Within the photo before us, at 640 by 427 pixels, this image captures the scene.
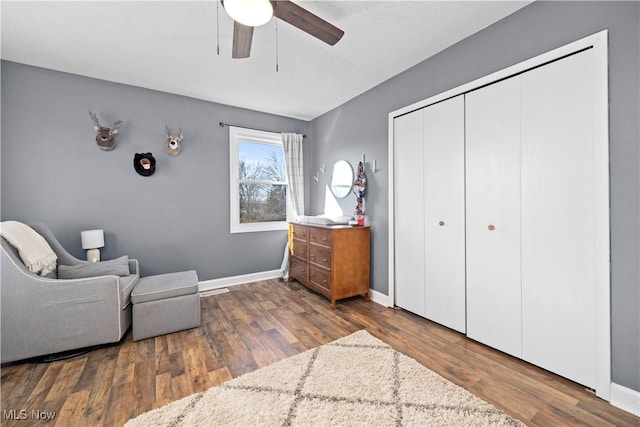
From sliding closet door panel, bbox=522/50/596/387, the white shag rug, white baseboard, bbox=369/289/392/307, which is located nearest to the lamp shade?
the white shag rug

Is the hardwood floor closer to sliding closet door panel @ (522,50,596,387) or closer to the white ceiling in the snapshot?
sliding closet door panel @ (522,50,596,387)

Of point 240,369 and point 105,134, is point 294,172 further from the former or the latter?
point 240,369

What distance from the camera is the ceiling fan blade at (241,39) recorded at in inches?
62.1

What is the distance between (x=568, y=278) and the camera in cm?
172

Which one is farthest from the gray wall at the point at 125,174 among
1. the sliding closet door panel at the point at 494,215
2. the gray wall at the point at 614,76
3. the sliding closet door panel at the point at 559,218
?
the sliding closet door panel at the point at 559,218

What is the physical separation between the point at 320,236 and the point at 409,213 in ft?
3.41

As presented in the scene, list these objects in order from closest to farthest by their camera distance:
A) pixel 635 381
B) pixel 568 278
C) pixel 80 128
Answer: pixel 635 381, pixel 568 278, pixel 80 128

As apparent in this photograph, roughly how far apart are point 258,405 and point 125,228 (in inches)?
105

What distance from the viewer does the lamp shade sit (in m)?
2.72

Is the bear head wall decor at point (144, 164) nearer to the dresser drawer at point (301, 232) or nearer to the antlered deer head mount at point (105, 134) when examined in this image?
the antlered deer head mount at point (105, 134)

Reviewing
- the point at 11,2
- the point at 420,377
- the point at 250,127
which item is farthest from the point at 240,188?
the point at 420,377

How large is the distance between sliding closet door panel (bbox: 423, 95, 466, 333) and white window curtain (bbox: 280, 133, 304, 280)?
2.13 m

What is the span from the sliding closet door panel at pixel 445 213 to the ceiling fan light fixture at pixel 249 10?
1.73 m

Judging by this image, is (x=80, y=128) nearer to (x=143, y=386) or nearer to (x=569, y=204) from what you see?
(x=143, y=386)
